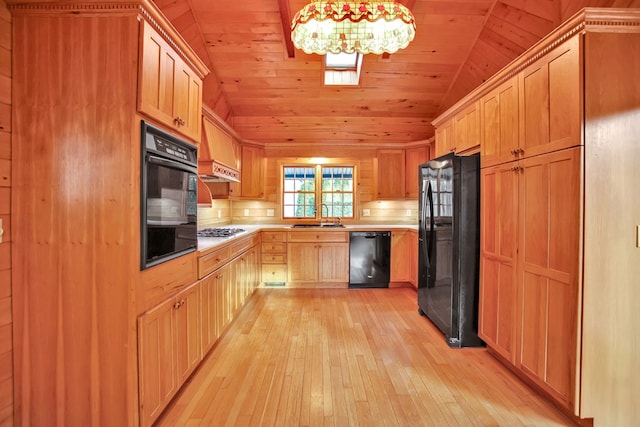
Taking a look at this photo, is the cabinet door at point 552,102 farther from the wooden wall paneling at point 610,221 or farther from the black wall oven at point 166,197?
the black wall oven at point 166,197

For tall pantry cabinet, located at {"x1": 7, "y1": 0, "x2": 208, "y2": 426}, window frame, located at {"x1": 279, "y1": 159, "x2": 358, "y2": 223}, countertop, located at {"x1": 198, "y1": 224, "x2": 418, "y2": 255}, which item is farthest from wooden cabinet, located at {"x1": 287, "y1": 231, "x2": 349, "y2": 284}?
tall pantry cabinet, located at {"x1": 7, "y1": 0, "x2": 208, "y2": 426}

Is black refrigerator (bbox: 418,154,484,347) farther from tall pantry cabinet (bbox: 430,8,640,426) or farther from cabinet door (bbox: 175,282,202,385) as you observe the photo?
cabinet door (bbox: 175,282,202,385)

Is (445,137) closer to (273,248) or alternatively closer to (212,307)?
(273,248)

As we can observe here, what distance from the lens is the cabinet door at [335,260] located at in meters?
4.36

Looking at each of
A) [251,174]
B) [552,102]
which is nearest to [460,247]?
[552,102]

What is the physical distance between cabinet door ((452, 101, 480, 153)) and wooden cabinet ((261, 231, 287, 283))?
2614 millimetres

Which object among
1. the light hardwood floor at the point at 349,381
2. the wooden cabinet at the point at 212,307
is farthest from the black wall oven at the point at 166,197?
the light hardwood floor at the point at 349,381

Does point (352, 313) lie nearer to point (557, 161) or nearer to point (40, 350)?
point (557, 161)

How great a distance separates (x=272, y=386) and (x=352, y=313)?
1.54 metres

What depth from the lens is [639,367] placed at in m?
1.60

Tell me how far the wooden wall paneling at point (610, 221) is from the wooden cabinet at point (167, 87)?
2.34m

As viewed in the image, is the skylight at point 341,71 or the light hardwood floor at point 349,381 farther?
the skylight at point 341,71

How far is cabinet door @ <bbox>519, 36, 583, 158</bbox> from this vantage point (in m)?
1.61

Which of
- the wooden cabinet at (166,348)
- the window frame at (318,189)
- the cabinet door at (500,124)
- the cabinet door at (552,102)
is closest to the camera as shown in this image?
the wooden cabinet at (166,348)
